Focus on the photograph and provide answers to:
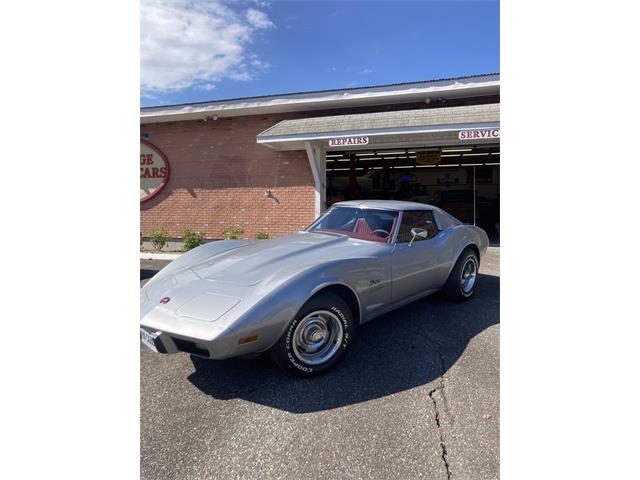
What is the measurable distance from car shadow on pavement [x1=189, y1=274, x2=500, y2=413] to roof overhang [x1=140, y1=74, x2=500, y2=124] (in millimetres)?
6225

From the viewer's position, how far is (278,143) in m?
8.65

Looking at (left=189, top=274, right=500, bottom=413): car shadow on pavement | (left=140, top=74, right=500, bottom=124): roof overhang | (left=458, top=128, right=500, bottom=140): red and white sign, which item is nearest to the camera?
(left=189, top=274, right=500, bottom=413): car shadow on pavement

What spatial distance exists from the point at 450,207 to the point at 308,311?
14.2 meters

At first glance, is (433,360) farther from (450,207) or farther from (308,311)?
(450,207)

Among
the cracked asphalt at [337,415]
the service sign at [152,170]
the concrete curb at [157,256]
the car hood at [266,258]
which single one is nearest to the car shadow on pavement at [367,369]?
the cracked asphalt at [337,415]

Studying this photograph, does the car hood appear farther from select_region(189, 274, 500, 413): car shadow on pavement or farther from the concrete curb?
the concrete curb

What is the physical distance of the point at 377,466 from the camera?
1.70 meters

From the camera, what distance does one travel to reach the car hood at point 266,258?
2580mm

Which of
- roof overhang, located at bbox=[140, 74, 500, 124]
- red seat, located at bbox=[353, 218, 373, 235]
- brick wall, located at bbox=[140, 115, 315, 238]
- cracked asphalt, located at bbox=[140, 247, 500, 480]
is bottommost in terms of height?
cracked asphalt, located at bbox=[140, 247, 500, 480]

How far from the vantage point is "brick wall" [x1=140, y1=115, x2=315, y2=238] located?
9.48m

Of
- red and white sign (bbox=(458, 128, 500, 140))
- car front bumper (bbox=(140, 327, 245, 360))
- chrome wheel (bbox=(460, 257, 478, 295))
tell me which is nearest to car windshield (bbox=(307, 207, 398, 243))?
chrome wheel (bbox=(460, 257, 478, 295))

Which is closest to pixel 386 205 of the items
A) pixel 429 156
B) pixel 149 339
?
pixel 149 339

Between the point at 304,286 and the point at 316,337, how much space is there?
45 centimetres

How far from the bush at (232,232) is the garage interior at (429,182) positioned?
434cm
